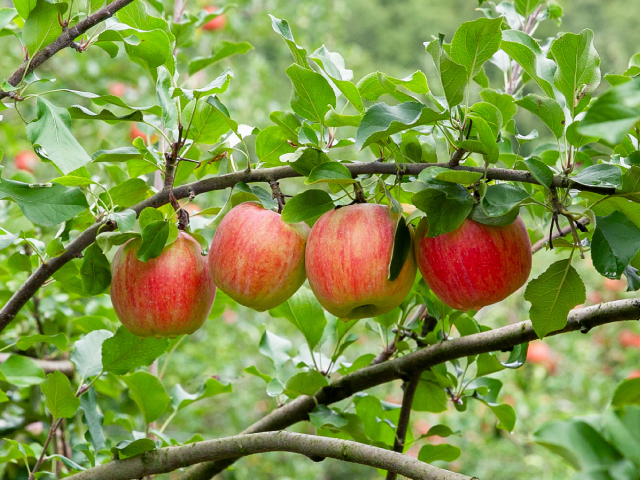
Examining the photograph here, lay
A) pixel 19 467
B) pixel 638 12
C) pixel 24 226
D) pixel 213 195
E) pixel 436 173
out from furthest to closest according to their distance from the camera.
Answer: pixel 638 12 < pixel 213 195 < pixel 19 467 < pixel 24 226 < pixel 436 173

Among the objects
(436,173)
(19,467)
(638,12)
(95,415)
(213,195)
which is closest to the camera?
(436,173)

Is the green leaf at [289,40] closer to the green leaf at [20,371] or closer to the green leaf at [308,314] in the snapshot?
the green leaf at [308,314]

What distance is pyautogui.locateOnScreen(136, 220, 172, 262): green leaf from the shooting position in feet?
2.45

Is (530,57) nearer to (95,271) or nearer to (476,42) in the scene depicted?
(476,42)

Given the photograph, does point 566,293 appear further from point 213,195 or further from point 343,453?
point 213,195

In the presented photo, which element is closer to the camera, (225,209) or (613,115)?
(613,115)

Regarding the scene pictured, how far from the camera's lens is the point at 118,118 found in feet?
2.48

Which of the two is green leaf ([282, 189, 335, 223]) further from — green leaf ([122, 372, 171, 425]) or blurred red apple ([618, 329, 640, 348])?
blurred red apple ([618, 329, 640, 348])

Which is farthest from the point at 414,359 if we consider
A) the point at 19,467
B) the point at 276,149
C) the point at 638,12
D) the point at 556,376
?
the point at 638,12

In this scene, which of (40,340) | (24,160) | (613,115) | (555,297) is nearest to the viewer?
(613,115)

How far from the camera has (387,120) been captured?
24.5 inches

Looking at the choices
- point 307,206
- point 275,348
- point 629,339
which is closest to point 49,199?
point 307,206

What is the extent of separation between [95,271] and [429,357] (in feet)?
1.54

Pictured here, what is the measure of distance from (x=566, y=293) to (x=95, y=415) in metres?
0.74
